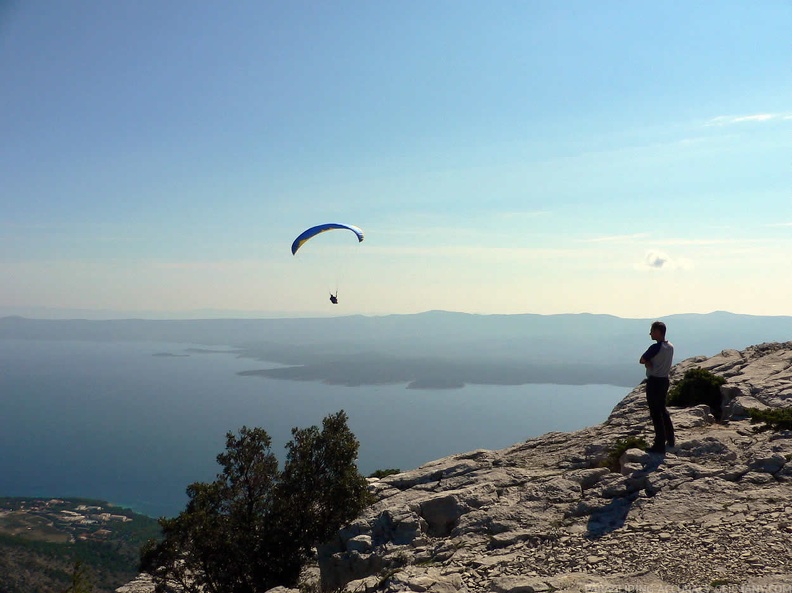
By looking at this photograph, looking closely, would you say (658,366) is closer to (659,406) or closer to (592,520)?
(659,406)

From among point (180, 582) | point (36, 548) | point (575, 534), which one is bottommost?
point (36, 548)

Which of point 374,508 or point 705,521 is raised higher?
point 705,521

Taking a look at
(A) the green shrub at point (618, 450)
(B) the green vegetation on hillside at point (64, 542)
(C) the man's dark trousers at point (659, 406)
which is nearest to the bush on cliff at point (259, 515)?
(A) the green shrub at point (618, 450)

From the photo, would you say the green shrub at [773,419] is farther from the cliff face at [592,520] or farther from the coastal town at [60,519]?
the coastal town at [60,519]

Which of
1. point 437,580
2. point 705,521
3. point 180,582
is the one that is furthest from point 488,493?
point 180,582

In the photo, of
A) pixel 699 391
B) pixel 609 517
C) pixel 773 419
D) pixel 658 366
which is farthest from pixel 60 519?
pixel 773 419

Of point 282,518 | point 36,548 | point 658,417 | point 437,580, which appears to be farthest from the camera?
point 36,548

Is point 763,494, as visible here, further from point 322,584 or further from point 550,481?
point 322,584

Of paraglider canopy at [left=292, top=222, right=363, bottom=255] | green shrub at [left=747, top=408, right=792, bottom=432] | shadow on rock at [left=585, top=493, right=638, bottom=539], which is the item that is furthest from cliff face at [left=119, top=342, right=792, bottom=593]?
paraglider canopy at [left=292, top=222, right=363, bottom=255]

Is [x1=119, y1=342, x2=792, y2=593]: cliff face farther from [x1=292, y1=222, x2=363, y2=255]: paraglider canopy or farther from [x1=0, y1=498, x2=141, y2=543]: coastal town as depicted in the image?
[x1=0, y1=498, x2=141, y2=543]: coastal town
